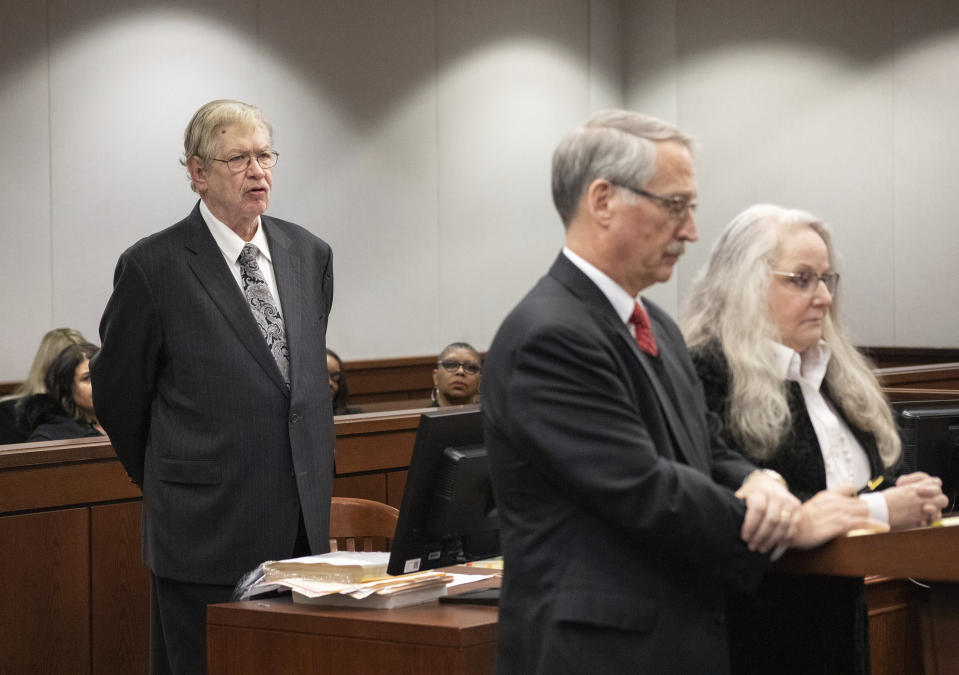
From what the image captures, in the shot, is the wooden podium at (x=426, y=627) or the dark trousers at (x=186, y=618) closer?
the wooden podium at (x=426, y=627)

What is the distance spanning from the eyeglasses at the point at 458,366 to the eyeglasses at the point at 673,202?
415 cm

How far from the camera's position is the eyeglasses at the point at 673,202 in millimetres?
1759

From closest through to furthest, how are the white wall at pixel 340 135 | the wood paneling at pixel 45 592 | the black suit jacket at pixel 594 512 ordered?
the black suit jacket at pixel 594 512 → the wood paneling at pixel 45 592 → the white wall at pixel 340 135

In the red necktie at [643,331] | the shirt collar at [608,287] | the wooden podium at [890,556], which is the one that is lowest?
the wooden podium at [890,556]

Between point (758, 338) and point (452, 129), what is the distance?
6.50 meters

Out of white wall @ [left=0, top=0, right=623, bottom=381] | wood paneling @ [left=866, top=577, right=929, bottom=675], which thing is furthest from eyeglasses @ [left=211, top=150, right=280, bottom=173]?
white wall @ [left=0, top=0, right=623, bottom=381]

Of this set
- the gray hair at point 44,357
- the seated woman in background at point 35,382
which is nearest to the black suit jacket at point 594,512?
the seated woman in background at point 35,382

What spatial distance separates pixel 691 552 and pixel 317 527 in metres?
1.35

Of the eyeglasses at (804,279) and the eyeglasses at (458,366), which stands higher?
the eyeglasses at (804,279)

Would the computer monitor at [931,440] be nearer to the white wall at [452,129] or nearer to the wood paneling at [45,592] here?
the wood paneling at [45,592]

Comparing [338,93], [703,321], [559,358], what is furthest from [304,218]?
[559,358]

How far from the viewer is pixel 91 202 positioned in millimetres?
6938

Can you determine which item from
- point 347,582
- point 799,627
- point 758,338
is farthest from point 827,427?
point 347,582

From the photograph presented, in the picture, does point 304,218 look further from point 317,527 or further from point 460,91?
point 317,527
